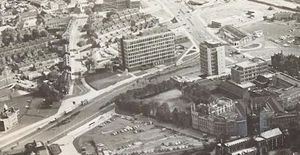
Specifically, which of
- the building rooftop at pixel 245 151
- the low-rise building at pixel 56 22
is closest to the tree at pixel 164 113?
the building rooftop at pixel 245 151

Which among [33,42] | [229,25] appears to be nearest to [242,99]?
[229,25]

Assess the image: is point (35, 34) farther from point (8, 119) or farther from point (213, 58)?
point (8, 119)

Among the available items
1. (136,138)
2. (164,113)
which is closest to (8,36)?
(164,113)

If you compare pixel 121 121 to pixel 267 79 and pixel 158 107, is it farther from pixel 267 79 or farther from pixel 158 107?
pixel 267 79

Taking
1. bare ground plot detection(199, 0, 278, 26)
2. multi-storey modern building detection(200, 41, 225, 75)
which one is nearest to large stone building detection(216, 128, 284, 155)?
multi-storey modern building detection(200, 41, 225, 75)

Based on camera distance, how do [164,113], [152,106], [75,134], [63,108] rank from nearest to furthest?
[75,134] < [164,113] < [152,106] < [63,108]

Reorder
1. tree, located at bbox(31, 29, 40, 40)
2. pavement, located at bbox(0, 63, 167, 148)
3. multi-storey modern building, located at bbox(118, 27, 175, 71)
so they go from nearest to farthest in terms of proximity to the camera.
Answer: pavement, located at bbox(0, 63, 167, 148), multi-storey modern building, located at bbox(118, 27, 175, 71), tree, located at bbox(31, 29, 40, 40)

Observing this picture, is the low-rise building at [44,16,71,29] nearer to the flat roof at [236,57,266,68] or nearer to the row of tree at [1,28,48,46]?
the row of tree at [1,28,48,46]
